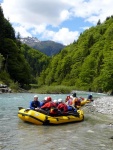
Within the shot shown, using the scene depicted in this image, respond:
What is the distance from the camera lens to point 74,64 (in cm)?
12462

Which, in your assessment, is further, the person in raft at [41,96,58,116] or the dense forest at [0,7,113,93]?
the dense forest at [0,7,113,93]

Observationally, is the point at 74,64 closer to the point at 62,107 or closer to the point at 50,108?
the point at 62,107

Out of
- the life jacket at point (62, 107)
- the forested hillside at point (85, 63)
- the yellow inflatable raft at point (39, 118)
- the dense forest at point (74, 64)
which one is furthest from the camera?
the forested hillside at point (85, 63)

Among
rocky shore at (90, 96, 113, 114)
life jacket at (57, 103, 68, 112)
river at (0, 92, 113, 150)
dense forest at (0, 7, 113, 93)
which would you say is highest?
dense forest at (0, 7, 113, 93)

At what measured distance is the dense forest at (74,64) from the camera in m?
72.4

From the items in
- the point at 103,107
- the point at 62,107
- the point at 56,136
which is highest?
the point at 62,107

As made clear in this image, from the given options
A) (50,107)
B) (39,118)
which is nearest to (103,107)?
(50,107)

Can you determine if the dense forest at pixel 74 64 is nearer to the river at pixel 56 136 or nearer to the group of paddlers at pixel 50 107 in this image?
the group of paddlers at pixel 50 107

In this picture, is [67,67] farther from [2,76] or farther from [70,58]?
[2,76]

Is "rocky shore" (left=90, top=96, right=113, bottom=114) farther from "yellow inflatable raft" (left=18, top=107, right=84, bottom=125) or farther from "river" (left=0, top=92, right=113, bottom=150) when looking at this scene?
"yellow inflatable raft" (left=18, top=107, right=84, bottom=125)

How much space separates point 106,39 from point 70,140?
4190 inches

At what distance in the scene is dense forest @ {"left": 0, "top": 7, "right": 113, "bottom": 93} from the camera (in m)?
72.4

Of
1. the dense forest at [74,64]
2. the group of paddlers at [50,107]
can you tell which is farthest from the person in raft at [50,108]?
the dense forest at [74,64]

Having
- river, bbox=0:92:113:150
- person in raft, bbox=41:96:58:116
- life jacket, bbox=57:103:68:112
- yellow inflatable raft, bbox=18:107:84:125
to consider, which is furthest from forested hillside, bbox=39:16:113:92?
river, bbox=0:92:113:150
